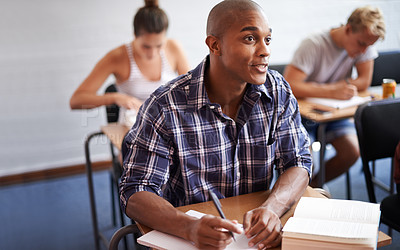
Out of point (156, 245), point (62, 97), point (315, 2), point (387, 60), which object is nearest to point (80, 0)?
point (62, 97)

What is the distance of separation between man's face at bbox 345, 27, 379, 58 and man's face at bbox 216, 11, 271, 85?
1.47 metres

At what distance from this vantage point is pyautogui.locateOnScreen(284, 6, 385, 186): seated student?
2562 mm

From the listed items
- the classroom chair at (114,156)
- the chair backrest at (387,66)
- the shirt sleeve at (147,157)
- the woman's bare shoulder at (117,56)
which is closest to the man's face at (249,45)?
the shirt sleeve at (147,157)

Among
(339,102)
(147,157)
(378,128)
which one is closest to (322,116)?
(339,102)

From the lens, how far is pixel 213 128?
4.50 ft

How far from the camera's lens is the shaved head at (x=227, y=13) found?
1.33 meters

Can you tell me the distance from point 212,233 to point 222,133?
411 mm

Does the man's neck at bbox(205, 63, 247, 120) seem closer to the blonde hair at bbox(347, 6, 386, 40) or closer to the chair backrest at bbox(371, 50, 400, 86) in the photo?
the blonde hair at bbox(347, 6, 386, 40)

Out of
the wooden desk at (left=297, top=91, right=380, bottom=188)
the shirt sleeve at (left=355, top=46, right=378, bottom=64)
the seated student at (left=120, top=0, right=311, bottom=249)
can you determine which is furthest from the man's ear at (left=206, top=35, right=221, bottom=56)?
the shirt sleeve at (left=355, top=46, right=378, bottom=64)

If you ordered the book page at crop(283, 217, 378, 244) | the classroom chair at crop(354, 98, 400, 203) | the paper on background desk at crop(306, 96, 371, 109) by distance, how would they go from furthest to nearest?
the paper on background desk at crop(306, 96, 371, 109), the classroom chair at crop(354, 98, 400, 203), the book page at crop(283, 217, 378, 244)

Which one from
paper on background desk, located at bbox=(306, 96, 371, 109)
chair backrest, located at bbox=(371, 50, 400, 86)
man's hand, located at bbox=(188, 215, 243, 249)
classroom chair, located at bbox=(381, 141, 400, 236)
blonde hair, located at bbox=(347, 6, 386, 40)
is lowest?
classroom chair, located at bbox=(381, 141, 400, 236)

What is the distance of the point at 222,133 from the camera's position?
54.5 inches

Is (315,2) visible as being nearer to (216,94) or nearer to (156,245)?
(216,94)

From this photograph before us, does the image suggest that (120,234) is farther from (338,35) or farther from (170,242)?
(338,35)
